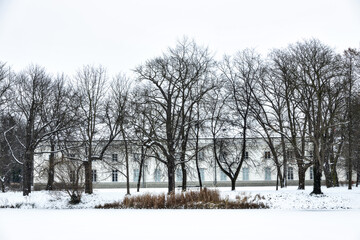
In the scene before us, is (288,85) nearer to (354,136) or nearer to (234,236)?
(354,136)

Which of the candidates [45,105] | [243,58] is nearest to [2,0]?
[45,105]

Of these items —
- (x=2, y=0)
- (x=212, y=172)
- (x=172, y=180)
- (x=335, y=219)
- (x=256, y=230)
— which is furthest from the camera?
(x=212, y=172)

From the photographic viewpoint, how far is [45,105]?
35.8 m

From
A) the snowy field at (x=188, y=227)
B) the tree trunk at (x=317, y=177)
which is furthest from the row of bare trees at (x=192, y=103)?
the snowy field at (x=188, y=227)

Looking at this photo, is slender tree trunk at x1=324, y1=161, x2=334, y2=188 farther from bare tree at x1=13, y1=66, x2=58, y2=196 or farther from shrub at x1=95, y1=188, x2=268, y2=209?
bare tree at x1=13, y1=66, x2=58, y2=196

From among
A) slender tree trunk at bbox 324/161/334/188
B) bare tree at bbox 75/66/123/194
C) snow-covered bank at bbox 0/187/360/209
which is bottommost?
snow-covered bank at bbox 0/187/360/209

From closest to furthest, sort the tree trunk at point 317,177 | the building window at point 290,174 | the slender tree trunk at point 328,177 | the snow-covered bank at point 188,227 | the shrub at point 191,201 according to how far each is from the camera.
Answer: the snow-covered bank at point 188,227, the shrub at point 191,201, the tree trunk at point 317,177, the slender tree trunk at point 328,177, the building window at point 290,174

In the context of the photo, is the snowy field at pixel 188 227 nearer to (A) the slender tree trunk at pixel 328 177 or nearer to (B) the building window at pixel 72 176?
(B) the building window at pixel 72 176

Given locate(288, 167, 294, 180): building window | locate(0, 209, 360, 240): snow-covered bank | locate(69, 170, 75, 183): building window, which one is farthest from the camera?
locate(288, 167, 294, 180): building window

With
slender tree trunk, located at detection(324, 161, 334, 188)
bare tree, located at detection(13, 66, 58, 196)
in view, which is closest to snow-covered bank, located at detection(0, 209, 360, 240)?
bare tree, located at detection(13, 66, 58, 196)

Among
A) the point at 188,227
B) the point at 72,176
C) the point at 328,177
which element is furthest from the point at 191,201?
the point at 328,177

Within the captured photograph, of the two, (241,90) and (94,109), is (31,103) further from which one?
(241,90)

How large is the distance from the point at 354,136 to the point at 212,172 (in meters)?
29.5

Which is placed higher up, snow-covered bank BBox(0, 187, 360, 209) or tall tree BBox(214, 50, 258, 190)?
tall tree BBox(214, 50, 258, 190)
